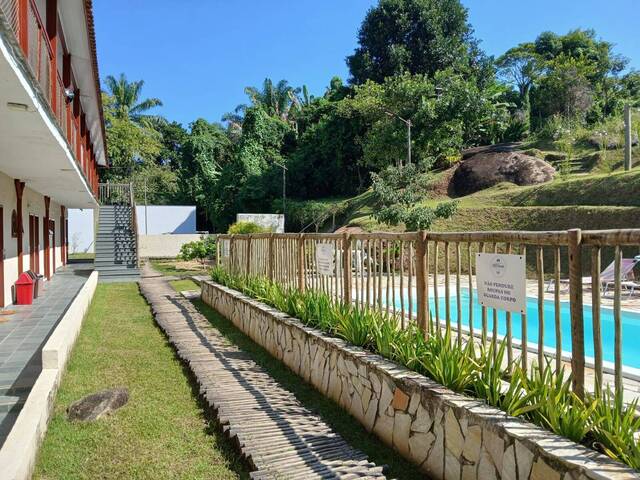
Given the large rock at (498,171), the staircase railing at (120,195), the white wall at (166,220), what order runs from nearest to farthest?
the staircase railing at (120,195), the large rock at (498,171), the white wall at (166,220)

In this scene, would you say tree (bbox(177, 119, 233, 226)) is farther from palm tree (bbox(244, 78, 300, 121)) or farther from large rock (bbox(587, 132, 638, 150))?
large rock (bbox(587, 132, 638, 150))

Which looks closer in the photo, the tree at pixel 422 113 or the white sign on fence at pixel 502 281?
the white sign on fence at pixel 502 281

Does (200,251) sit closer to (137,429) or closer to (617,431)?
(137,429)

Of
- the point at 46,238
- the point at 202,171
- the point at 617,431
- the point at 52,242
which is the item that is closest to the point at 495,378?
the point at 617,431

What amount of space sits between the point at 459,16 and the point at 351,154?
17.0 meters

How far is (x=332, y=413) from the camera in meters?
4.74

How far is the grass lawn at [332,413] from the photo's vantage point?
3.68m

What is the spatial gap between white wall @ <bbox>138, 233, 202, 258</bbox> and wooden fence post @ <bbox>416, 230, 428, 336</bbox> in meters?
27.2

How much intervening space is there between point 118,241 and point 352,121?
2181cm

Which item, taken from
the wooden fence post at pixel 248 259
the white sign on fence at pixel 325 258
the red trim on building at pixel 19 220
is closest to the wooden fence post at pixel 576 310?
the white sign on fence at pixel 325 258

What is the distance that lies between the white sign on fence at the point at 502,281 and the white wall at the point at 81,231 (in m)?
33.0

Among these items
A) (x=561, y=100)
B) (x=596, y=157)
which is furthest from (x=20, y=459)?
(x=561, y=100)

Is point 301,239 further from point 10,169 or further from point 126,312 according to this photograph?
point 10,169

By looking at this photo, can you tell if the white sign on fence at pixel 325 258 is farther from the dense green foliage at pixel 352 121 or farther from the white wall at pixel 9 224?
the dense green foliage at pixel 352 121
